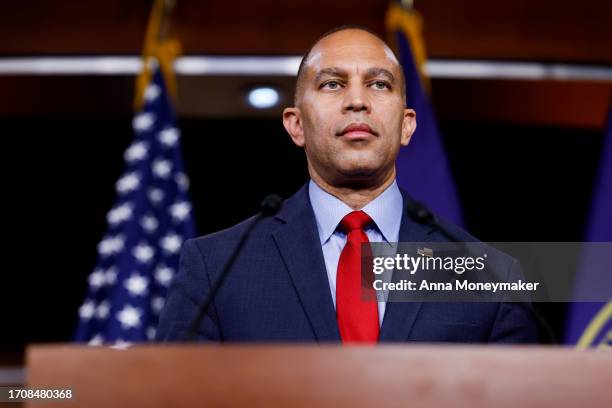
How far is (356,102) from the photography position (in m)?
1.73

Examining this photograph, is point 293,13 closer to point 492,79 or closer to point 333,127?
point 492,79

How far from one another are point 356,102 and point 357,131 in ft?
0.21

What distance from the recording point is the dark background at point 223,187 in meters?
4.11

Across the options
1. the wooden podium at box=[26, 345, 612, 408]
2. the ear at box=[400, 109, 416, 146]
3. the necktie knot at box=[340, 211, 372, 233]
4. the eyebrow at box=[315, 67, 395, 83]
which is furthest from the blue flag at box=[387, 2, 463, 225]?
the wooden podium at box=[26, 345, 612, 408]

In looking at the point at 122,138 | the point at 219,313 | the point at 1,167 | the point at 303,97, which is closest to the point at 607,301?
the point at 303,97

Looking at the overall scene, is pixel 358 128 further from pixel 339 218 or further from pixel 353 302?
pixel 353 302

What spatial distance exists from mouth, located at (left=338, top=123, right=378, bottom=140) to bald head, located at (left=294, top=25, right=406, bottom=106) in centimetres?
19

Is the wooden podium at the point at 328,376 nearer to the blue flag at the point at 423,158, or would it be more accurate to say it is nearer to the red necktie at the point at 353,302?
the red necktie at the point at 353,302

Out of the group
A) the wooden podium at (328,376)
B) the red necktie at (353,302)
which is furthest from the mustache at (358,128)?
the wooden podium at (328,376)

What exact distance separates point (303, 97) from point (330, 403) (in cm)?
102

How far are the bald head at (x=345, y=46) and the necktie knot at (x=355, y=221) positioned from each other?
0.35 m

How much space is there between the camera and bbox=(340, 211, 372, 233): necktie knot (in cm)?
165

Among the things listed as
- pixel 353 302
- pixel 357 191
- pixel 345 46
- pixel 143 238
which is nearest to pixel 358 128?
pixel 357 191

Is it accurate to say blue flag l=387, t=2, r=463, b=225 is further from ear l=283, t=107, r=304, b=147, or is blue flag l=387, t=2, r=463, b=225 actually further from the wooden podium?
the wooden podium
